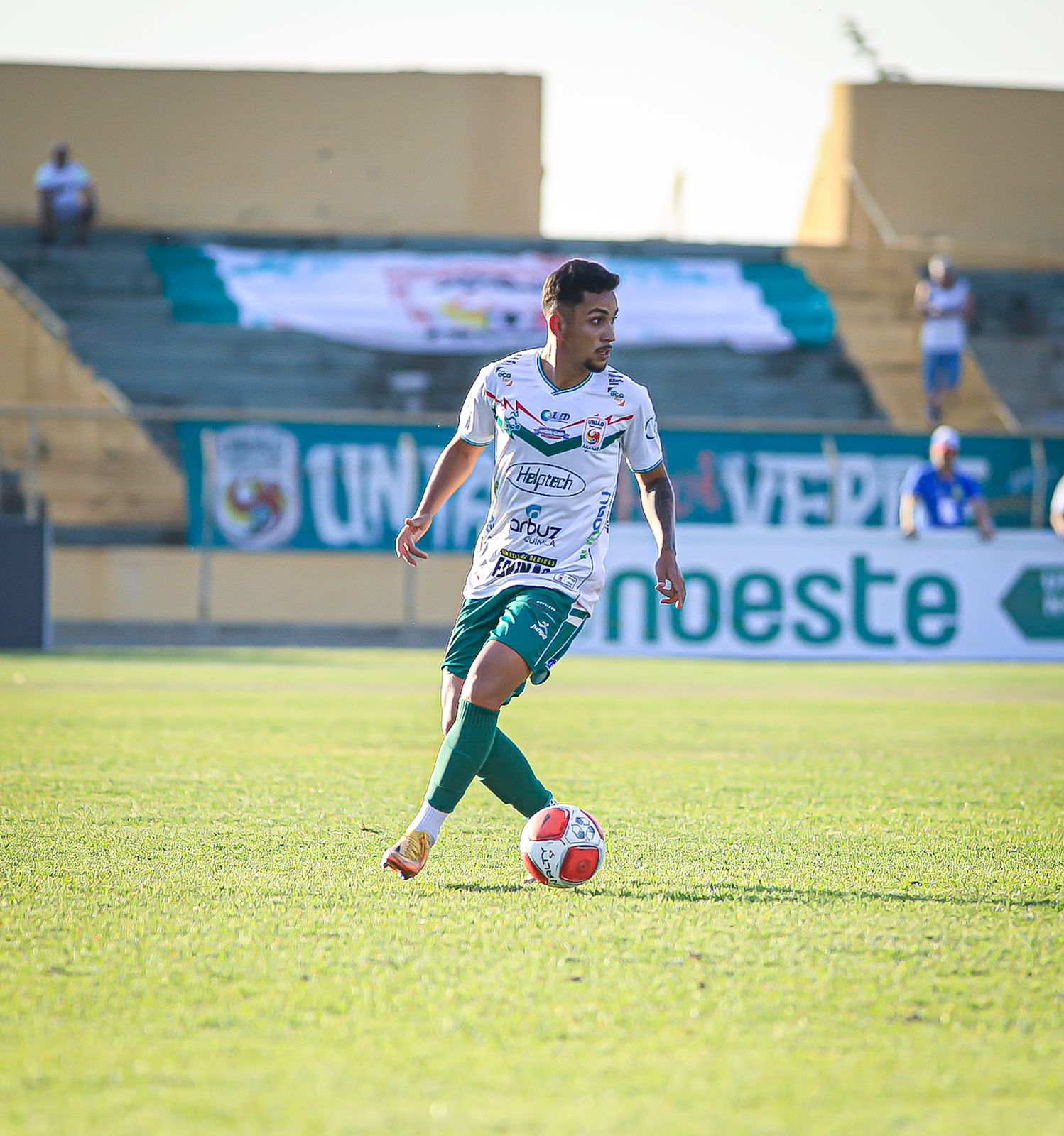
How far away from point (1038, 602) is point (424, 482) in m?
7.02

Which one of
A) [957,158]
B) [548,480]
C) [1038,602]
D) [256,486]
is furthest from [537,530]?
[957,158]

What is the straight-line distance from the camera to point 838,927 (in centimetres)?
450

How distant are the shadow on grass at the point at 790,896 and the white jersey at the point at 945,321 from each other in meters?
19.7

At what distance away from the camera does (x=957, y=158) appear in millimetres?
29906

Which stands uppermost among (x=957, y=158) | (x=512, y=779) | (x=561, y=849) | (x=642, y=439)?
(x=957, y=158)

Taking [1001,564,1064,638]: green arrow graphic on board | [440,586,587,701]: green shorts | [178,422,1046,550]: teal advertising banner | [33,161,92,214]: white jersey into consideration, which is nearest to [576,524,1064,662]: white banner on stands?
[1001,564,1064,638]: green arrow graphic on board

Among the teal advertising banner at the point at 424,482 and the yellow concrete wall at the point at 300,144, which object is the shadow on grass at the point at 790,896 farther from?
the yellow concrete wall at the point at 300,144

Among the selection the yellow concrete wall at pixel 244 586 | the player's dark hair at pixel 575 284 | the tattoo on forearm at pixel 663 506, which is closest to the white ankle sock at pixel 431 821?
the tattoo on forearm at pixel 663 506

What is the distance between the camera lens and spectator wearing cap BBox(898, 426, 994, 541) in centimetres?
1667

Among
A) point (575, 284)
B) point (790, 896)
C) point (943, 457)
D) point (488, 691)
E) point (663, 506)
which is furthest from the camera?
point (943, 457)

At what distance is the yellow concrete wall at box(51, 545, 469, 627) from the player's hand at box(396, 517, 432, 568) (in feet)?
47.7

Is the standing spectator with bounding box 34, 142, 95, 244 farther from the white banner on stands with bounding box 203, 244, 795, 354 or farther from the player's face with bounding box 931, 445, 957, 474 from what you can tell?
the player's face with bounding box 931, 445, 957, 474

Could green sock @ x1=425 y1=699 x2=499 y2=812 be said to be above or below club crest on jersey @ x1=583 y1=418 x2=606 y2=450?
below

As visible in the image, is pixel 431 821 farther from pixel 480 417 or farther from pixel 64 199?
pixel 64 199
